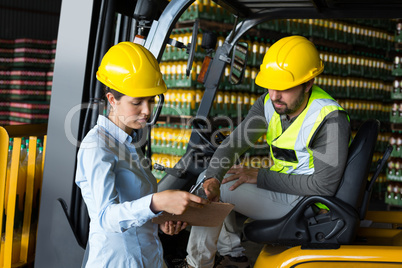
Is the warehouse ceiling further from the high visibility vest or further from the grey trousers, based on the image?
the grey trousers

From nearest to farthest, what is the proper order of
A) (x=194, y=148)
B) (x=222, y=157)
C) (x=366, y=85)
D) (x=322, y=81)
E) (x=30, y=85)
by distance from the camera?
(x=222, y=157), (x=194, y=148), (x=322, y=81), (x=366, y=85), (x=30, y=85)

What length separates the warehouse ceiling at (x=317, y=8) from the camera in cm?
311

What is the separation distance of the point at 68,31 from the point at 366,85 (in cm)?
739

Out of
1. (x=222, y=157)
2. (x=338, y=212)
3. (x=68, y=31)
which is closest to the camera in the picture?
(x=338, y=212)

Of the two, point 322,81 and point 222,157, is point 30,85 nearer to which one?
point 322,81

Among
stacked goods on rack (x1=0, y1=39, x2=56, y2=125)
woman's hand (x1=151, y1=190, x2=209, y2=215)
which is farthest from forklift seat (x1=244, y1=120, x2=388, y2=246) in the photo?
stacked goods on rack (x1=0, y1=39, x2=56, y2=125)

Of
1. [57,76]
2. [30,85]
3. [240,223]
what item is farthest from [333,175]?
[30,85]

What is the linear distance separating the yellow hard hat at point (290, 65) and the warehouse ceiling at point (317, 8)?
2.00ft

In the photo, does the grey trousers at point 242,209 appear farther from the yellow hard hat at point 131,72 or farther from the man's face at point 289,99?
the yellow hard hat at point 131,72

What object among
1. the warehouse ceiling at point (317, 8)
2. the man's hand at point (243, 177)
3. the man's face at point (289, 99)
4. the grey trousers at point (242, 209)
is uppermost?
the warehouse ceiling at point (317, 8)

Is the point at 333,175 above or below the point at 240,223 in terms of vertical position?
above

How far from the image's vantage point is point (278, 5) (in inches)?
133

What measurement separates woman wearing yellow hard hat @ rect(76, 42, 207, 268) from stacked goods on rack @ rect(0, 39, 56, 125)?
8.67 m

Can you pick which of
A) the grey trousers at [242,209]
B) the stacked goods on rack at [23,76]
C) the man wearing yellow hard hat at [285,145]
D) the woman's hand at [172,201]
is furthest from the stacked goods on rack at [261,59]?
the stacked goods on rack at [23,76]
